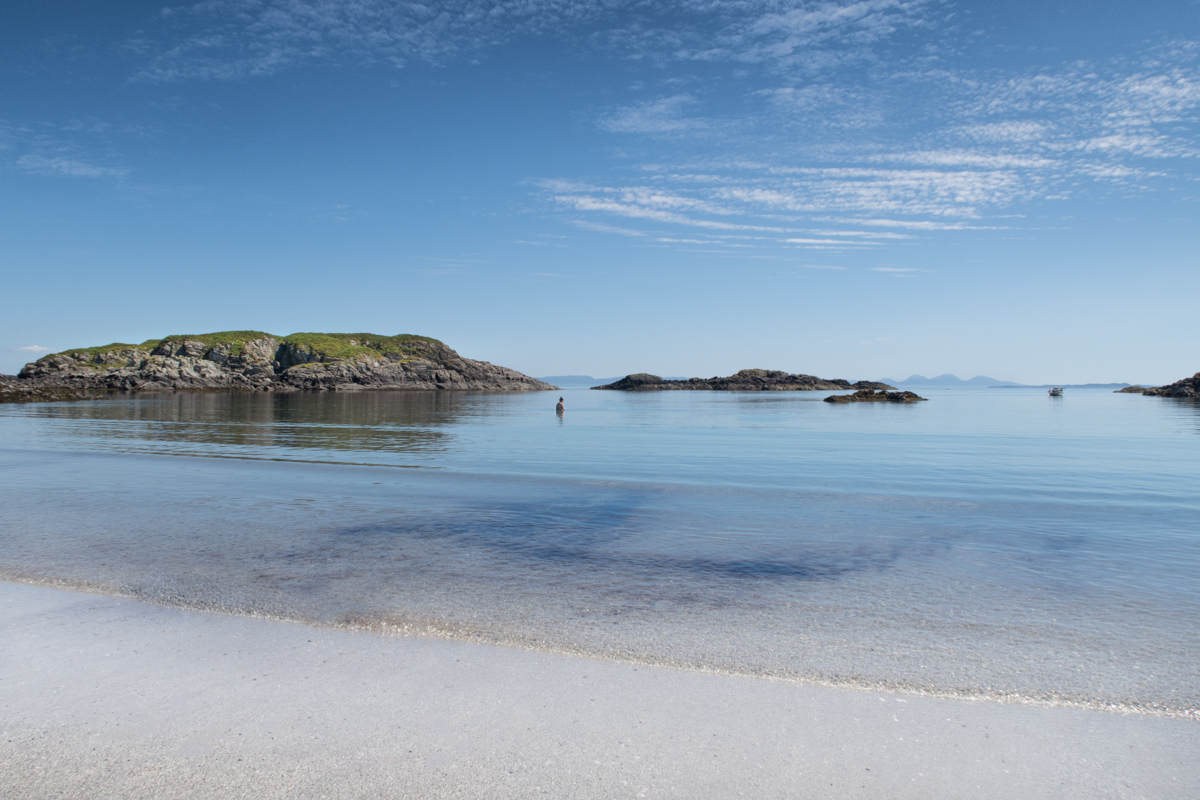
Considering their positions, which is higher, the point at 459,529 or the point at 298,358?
the point at 298,358

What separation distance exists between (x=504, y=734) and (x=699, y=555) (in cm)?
689

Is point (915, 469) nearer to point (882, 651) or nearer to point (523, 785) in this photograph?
point (882, 651)

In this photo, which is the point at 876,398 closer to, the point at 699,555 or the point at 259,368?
the point at 699,555

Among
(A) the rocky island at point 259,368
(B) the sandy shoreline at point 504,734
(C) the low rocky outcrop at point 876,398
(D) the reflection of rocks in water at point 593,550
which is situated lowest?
(D) the reflection of rocks in water at point 593,550

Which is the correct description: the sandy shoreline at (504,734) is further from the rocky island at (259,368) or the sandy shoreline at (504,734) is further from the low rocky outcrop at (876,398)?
the rocky island at (259,368)

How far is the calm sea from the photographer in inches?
274

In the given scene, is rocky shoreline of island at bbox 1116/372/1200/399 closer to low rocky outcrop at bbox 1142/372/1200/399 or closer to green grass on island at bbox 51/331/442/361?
low rocky outcrop at bbox 1142/372/1200/399

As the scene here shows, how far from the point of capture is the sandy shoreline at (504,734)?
14.3 ft

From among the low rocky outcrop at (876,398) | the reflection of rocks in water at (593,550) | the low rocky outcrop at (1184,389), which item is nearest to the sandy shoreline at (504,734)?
the reflection of rocks in water at (593,550)

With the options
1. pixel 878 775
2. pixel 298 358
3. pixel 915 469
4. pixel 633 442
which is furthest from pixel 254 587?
pixel 298 358

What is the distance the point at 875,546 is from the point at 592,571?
5847 millimetres

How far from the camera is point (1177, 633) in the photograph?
752cm

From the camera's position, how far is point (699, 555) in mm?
11352

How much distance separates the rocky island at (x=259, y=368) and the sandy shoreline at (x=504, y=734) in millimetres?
143302
